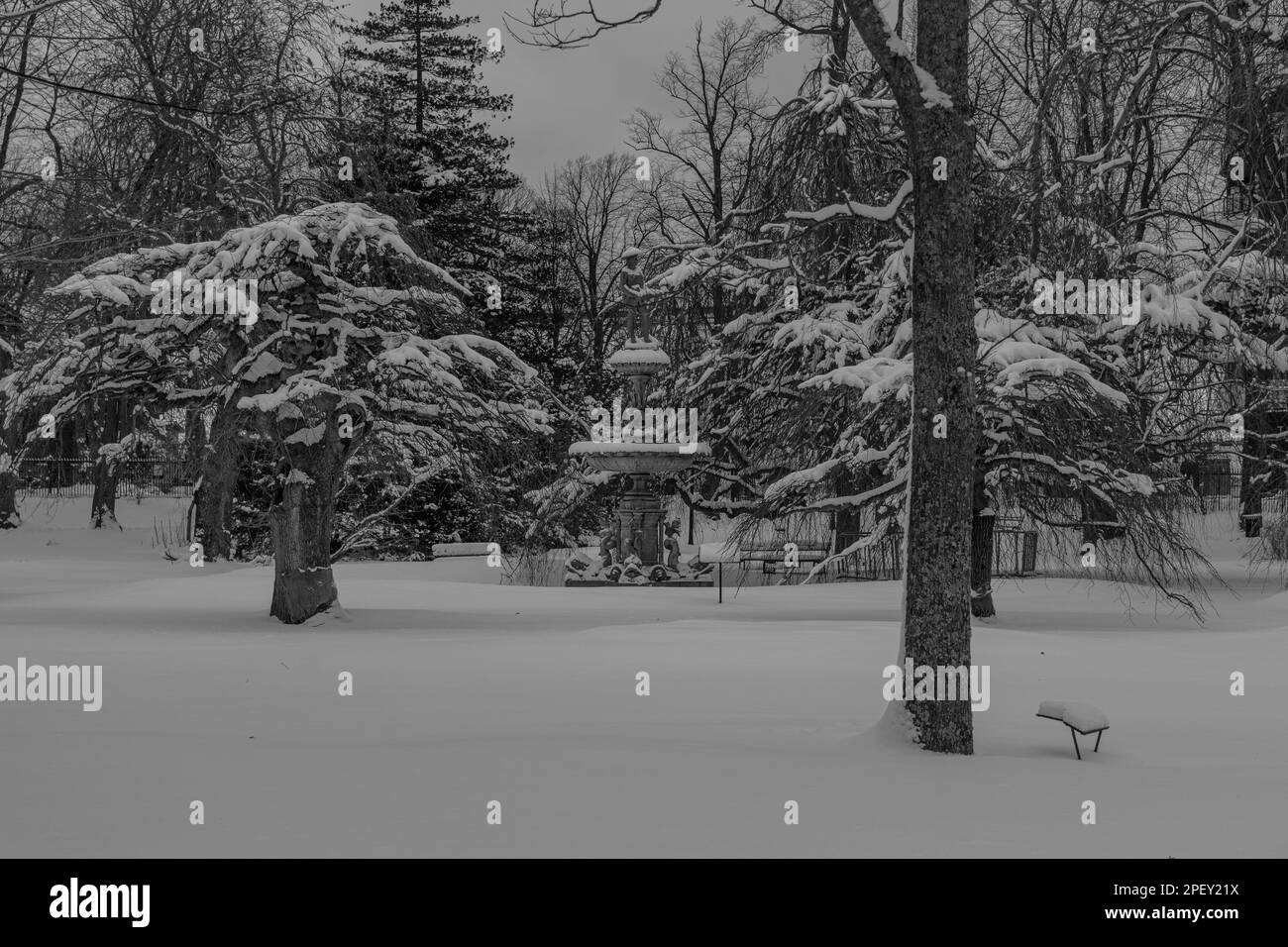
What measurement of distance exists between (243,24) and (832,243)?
971cm

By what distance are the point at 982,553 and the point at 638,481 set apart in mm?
7676

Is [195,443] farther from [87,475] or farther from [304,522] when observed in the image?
[87,475]

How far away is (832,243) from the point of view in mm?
23359

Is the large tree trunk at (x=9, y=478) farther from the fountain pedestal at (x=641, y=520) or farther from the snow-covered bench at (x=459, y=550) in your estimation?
the fountain pedestal at (x=641, y=520)

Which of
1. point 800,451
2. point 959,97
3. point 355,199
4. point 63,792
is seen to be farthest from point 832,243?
point 63,792

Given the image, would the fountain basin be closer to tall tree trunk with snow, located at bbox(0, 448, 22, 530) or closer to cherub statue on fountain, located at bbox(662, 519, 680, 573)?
cherub statue on fountain, located at bbox(662, 519, 680, 573)

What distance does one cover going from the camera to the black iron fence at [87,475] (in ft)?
85.4

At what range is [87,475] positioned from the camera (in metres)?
37.6

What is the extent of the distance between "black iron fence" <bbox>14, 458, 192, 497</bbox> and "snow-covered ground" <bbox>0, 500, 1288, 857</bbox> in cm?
533

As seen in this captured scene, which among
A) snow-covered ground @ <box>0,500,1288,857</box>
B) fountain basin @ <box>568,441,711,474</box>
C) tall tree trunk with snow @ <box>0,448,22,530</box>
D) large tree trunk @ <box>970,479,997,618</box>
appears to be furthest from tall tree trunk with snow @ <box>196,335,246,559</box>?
large tree trunk @ <box>970,479,997,618</box>

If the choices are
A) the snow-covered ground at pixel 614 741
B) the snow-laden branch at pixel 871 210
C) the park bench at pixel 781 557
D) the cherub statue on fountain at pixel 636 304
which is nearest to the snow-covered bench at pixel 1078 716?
the snow-covered ground at pixel 614 741

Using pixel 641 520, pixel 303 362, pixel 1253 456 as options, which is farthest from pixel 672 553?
pixel 1253 456

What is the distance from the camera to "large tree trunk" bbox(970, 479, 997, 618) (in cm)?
1866

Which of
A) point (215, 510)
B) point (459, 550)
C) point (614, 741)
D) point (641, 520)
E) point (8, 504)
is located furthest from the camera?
point (8, 504)
